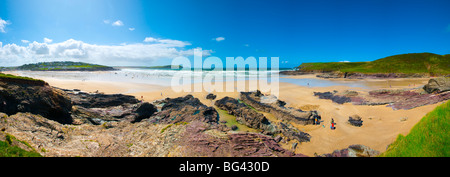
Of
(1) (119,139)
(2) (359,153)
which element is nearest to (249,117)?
(2) (359,153)

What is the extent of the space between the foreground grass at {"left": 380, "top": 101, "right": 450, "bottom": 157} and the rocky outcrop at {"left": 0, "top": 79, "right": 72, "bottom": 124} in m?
16.4

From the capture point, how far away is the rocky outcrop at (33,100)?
899cm

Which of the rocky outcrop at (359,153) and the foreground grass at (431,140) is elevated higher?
the foreground grass at (431,140)

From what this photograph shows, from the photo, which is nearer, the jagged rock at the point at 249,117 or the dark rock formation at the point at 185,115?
the jagged rock at the point at 249,117

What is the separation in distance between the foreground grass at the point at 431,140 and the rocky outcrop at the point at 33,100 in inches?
644

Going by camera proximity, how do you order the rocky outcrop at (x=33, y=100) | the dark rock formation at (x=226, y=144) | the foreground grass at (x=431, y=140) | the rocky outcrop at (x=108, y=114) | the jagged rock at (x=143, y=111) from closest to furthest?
the foreground grass at (x=431, y=140) → the dark rock formation at (x=226, y=144) → the rocky outcrop at (x=33, y=100) → the rocky outcrop at (x=108, y=114) → the jagged rock at (x=143, y=111)

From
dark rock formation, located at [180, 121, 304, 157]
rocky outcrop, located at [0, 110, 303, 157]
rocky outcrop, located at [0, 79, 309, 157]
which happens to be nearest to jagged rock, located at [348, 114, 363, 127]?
rocky outcrop, located at [0, 79, 309, 157]

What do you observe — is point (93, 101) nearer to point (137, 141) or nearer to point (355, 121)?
point (137, 141)

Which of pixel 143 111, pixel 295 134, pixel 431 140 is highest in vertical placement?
pixel 431 140

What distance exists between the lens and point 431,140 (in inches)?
174

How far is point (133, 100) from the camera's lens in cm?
2159

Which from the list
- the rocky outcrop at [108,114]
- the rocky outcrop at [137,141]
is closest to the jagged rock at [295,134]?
the rocky outcrop at [137,141]

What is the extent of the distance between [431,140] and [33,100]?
18.4 m

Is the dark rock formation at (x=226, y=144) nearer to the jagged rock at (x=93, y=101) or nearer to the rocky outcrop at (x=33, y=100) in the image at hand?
the rocky outcrop at (x=33, y=100)
